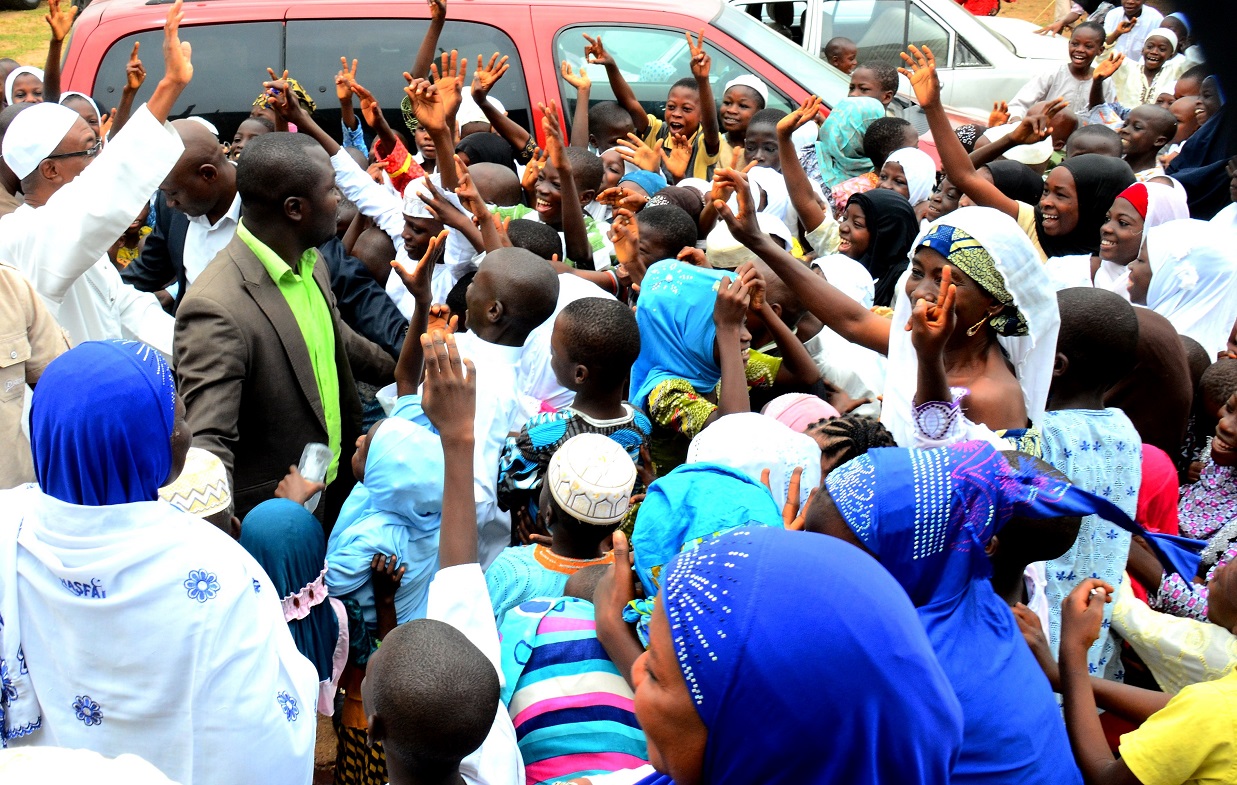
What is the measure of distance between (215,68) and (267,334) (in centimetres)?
457

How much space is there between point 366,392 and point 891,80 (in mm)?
4522

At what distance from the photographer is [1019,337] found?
2770mm

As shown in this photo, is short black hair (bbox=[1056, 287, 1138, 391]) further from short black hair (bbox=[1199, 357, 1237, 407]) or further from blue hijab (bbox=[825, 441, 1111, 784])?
blue hijab (bbox=[825, 441, 1111, 784])

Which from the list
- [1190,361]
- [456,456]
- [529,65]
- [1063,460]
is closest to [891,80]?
[529,65]

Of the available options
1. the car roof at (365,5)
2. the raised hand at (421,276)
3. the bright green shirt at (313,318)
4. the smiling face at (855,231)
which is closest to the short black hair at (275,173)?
the bright green shirt at (313,318)

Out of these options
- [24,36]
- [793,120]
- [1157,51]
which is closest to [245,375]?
[793,120]

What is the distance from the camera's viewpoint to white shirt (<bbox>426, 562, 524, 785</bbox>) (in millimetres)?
2031

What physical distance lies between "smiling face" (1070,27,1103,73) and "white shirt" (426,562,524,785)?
27.9 ft

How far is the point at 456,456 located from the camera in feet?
8.15

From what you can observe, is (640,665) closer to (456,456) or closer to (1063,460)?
(456,456)

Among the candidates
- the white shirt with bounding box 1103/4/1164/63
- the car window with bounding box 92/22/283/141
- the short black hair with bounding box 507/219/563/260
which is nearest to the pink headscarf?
the short black hair with bounding box 507/219/563/260

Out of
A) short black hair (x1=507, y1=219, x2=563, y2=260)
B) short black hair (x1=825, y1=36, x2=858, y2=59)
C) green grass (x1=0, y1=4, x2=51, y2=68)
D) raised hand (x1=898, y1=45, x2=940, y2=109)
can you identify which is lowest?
green grass (x1=0, y1=4, x2=51, y2=68)

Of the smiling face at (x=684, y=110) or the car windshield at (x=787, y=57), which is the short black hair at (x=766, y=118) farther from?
the car windshield at (x=787, y=57)

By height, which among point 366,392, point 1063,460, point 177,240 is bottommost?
point 366,392
